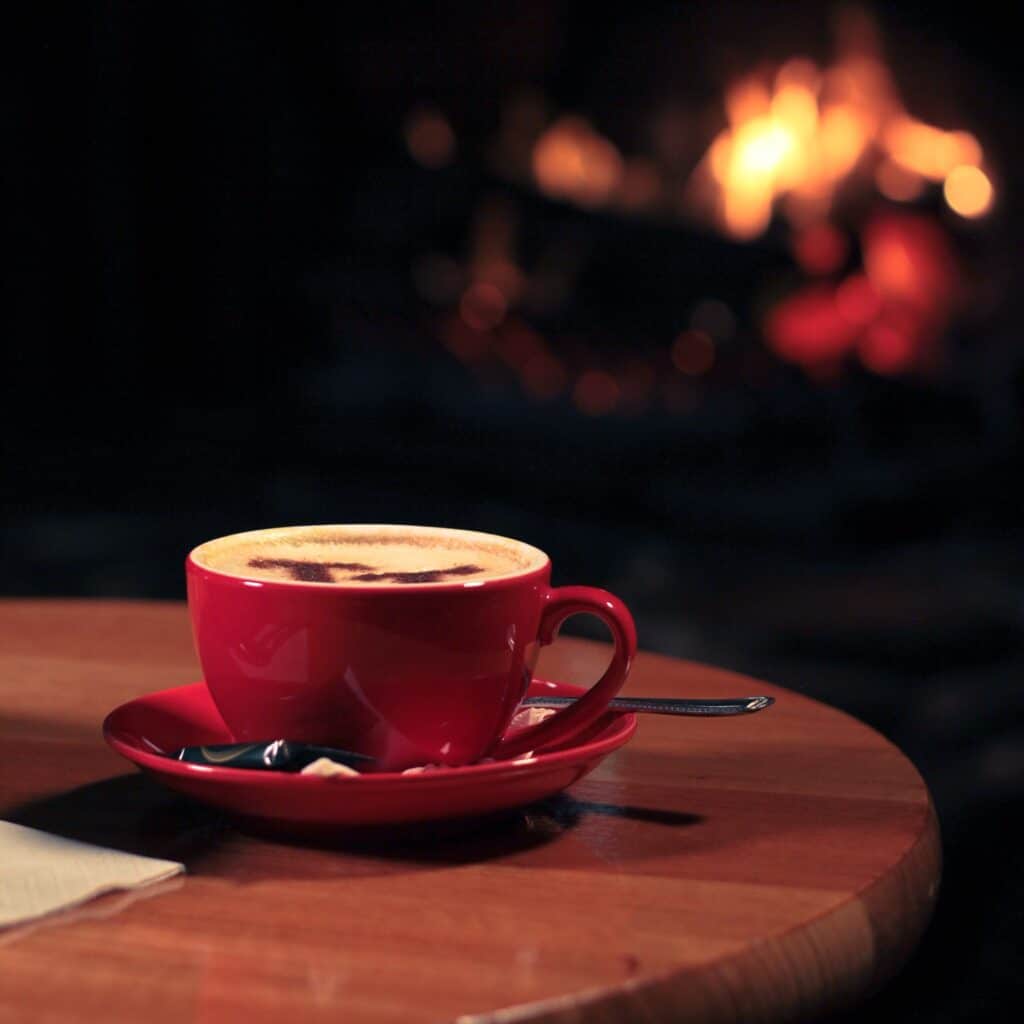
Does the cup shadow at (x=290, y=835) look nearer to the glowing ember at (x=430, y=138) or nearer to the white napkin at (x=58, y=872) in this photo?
the white napkin at (x=58, y=872)

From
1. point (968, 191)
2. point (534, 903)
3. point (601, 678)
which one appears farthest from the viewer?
point (968, 191)

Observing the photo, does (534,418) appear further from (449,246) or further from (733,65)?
(733,65)

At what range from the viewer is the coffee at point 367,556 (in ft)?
1.62

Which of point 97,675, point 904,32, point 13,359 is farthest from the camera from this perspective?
point 13,359

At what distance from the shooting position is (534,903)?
411 mm

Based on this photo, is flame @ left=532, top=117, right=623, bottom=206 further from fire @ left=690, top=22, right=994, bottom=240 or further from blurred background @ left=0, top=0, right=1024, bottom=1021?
fire @ left=690, top=22, right=994, bottom=240

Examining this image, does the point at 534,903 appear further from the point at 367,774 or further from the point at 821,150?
the point at 821,150

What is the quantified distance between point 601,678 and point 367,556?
0.09 metres

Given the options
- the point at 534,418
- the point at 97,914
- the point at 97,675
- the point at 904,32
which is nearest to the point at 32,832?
the point at 97,914

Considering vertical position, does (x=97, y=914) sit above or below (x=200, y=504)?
above

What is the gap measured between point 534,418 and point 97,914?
6.46ft

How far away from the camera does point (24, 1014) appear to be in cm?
34

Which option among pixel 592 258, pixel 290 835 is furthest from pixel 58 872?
pixel 592 258

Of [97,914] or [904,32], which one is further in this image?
[904,32]
